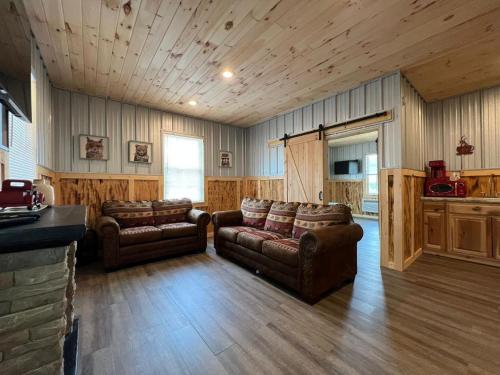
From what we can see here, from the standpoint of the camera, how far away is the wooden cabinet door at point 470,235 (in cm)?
327

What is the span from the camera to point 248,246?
306 cm

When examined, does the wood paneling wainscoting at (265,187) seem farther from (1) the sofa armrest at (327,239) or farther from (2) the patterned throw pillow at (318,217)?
(1) the sofa armrest at (327,239)

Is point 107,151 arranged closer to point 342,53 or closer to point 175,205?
point 175,205

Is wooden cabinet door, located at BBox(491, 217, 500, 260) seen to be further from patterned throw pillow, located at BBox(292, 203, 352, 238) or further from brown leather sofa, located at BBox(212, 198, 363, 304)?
patterned throw pillow, located at BBox(292, 203, 352, 238)

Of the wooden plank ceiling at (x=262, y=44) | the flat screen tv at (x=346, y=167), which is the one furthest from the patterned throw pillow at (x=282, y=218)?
the flat screen tv at (x=346, y=167)

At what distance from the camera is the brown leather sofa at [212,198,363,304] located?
7.52ft

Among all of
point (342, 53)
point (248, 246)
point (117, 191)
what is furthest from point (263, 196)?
point (342, 53)

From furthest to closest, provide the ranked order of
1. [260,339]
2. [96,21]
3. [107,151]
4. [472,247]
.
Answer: [107,151]
[472,247]
[96,21]
[260,339]

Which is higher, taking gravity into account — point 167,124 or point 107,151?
point 167,124

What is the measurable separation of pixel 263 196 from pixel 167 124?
→ 8.75 feet

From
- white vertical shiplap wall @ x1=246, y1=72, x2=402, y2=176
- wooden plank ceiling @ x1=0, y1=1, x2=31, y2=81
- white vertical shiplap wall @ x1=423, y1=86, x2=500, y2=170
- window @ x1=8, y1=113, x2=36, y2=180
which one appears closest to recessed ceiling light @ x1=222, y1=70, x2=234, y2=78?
white vertical shiplap wall @ x1=246, y1=72, x2=402, y2=176

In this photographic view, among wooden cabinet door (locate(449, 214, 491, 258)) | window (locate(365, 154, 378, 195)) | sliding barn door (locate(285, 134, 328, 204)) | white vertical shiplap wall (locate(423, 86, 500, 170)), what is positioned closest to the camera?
wooden cabinet door (locate(449, 214, 491, 258))

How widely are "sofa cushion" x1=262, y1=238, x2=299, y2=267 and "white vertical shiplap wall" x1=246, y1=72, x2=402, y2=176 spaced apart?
187 cm

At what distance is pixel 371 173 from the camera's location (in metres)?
7.67
